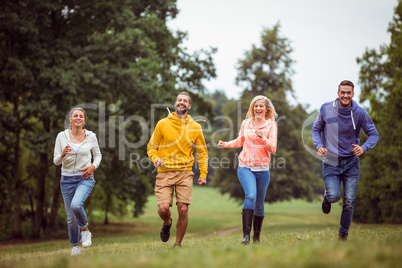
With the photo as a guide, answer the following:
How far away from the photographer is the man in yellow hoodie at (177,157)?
7.79 m

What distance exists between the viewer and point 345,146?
7.73m

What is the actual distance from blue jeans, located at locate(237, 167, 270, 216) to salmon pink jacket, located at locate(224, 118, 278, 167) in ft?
0.55

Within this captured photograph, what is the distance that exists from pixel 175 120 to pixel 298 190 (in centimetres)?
3636

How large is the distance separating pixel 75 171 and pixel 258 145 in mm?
3297

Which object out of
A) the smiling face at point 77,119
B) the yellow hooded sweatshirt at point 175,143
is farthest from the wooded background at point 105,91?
the yellow hooded sweatshirt at point 175,143

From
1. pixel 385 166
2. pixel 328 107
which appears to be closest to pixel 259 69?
pixel 385 166

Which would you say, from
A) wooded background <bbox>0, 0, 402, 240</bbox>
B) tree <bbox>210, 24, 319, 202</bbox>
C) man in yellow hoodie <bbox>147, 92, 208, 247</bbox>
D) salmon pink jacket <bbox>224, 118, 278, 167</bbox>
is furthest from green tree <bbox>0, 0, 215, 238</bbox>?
tree <bbox>210, 24, 319, 202</bbox>

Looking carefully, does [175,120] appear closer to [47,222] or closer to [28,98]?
[28,98]

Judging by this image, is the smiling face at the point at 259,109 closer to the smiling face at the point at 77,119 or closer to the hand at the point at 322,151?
the hand at the point at 322,151

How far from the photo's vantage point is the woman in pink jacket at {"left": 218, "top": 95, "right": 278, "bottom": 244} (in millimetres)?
7988

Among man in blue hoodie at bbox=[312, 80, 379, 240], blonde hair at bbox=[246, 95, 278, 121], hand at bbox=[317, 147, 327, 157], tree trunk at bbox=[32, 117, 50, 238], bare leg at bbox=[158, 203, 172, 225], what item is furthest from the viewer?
tree trunk at bbox=[32, 117, 50, 238]

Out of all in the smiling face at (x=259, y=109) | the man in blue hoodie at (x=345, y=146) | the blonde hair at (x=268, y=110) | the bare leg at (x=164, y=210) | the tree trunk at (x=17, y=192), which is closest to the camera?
the man in blue hoodie at (x=345, y=146)

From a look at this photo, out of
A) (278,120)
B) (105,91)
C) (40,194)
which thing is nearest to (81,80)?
(105,91)

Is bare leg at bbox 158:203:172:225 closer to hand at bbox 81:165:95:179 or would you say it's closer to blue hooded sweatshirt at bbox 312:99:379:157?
hand at bbox 81:165:95:179
